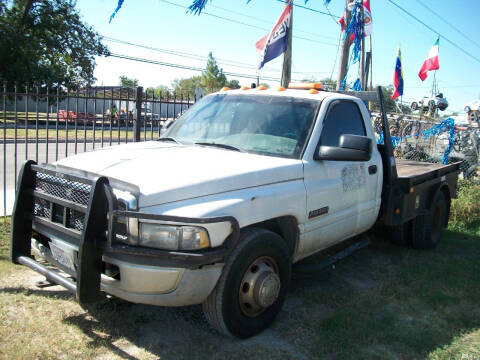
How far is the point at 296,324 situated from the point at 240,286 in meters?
0.83

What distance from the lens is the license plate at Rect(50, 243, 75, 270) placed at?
308 centimetres

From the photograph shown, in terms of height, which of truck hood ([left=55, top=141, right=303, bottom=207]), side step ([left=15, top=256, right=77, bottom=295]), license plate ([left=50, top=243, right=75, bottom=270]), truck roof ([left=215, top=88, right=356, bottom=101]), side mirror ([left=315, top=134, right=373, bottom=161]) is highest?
truck roof ([left=215, top=88, right=356, bottom=101])

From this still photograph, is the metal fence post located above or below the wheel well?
above

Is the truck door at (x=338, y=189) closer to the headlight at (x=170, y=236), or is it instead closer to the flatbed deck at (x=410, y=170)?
the flatbed deck at (x=410, y=170)

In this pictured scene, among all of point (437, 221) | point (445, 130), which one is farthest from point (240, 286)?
point (445, 130)

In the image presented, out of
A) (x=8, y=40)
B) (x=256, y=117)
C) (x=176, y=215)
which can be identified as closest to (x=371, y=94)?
(x=256, y=117)

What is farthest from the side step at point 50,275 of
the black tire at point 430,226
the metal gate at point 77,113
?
the black tire at point 430,226

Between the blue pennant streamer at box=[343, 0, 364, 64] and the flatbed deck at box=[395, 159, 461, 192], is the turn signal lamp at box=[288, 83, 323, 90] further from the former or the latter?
the blue pennant streamer at box=[343, 0, 364, 64]

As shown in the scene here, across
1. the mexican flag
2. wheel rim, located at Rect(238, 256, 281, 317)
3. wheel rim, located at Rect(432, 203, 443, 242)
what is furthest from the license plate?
the mexican flag

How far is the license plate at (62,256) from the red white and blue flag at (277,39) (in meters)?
7.82

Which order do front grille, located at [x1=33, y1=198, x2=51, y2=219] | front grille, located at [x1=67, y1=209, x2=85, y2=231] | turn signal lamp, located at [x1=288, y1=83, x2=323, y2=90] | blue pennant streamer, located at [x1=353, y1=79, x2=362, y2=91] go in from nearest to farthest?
front grille, located at [x1=67, y1=209, x2=85, y2=231] < front grille, located at [x1=33, y1=198, x2=51, y2=219] < turn signal lamp, located at [x1=288, y1=83, x2=323, y2=90] < blue pennant streamer, located at [x1=353, y1=79, x2=362, y2=91]

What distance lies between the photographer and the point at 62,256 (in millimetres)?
3176

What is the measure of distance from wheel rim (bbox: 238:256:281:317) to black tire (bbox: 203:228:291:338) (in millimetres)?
14

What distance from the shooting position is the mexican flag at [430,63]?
50.5ft
